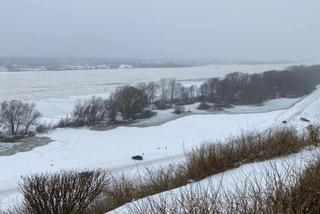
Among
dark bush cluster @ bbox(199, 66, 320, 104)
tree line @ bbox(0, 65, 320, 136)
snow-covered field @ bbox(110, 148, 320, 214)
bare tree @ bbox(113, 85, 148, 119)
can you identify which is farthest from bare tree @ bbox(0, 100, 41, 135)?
snow-covered field @ bbox(110, 148, 320, 214)

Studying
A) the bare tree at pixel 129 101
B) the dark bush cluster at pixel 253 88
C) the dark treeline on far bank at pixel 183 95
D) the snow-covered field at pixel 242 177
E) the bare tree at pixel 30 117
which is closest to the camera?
the snow-covered field at pixel 242 177

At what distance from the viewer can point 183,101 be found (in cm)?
7719

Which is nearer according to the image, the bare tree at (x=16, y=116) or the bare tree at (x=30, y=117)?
the bare tree at (x=16, y=116)

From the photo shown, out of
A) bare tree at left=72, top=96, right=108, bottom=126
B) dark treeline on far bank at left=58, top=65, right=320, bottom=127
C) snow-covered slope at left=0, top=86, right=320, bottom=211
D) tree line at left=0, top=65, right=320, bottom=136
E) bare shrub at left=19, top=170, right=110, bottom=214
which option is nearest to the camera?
bare shrub at left=19, top=170, right=110, bottom=214

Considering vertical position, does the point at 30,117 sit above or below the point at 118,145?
above

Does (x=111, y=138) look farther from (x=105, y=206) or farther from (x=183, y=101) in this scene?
(x=105, y=206)

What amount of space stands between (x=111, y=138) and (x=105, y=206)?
3940cm

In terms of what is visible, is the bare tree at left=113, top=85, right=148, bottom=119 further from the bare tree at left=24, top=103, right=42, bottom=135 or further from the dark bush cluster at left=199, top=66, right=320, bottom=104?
the dark bush cluster at left=199, top=66, right=320, bottom=104

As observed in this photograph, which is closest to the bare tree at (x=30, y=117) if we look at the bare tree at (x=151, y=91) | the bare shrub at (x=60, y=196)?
the bare tree at (x=151, y=91)

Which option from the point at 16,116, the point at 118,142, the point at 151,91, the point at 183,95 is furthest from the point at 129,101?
the point at 118,142

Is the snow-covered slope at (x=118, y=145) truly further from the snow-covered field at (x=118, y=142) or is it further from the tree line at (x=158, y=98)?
the tree line at (x=158, y=98)

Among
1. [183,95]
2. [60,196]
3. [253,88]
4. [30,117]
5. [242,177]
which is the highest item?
[242,177]

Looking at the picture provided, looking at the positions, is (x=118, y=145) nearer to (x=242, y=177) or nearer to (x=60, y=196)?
(x=60, y=196)

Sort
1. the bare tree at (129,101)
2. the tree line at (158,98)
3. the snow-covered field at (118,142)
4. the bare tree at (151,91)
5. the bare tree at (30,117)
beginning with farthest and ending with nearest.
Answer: the bare tree at (151,91), the bare tree at (129,101), the tree line at (158,98), the bare tree at (30,117), the snow-covered field at (118,142)
